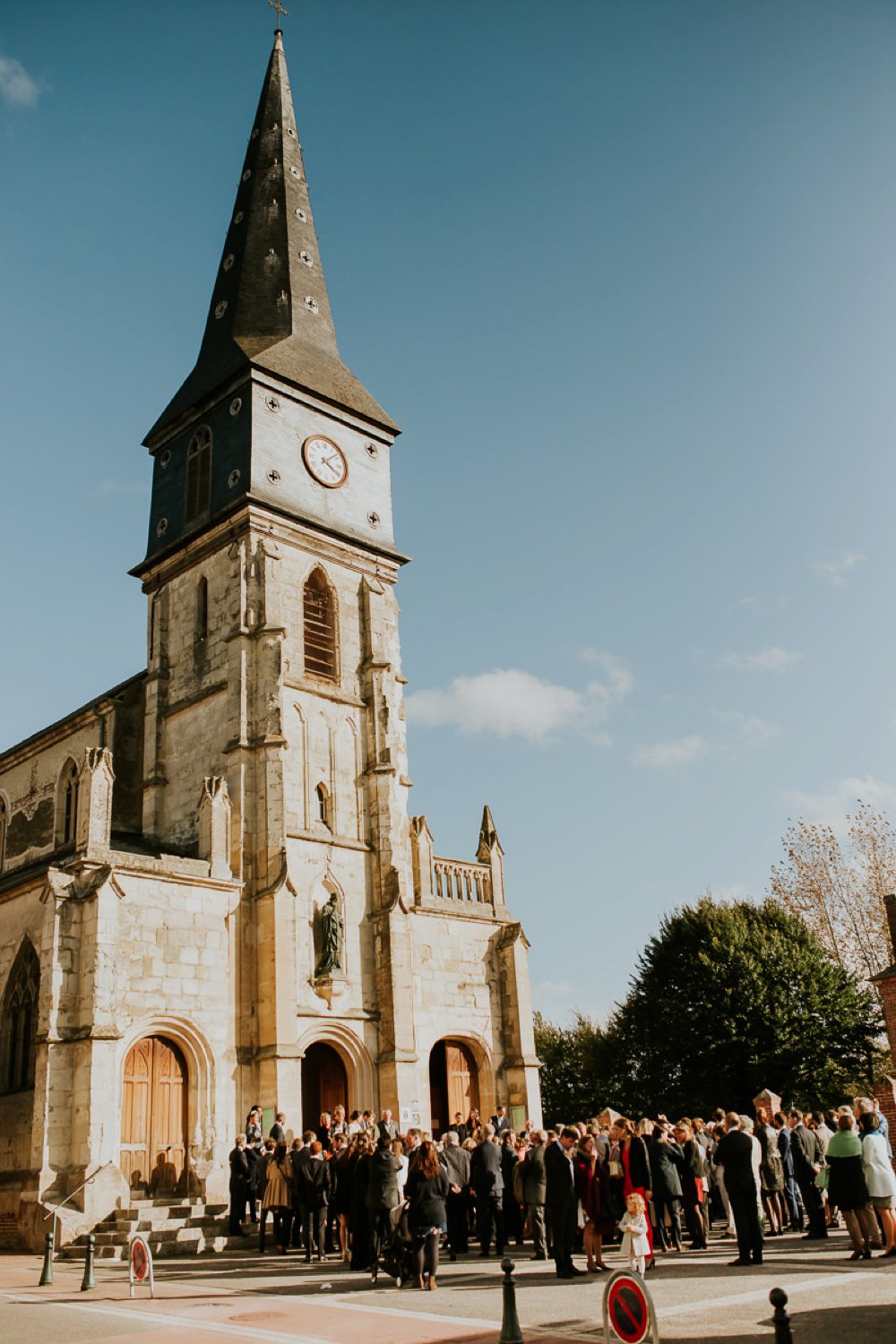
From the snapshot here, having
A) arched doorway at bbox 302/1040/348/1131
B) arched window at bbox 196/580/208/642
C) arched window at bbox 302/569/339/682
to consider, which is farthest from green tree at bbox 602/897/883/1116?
arched window at bbox 196/580/208/642

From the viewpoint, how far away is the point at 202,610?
94.2 ft

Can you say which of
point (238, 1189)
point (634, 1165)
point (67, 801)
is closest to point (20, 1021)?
point (238, 1189)

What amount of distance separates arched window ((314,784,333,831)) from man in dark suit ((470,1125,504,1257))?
11758 mm

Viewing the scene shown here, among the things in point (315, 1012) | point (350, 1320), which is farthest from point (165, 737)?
point (350, 1320)

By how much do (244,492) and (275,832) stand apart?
8.61m

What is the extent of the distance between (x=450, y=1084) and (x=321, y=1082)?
331cm

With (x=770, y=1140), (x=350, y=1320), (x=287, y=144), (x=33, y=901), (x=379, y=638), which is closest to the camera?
(x=350, y=1320)

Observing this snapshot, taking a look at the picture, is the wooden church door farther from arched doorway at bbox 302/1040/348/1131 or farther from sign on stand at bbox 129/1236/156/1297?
sign on stand at bbox 129/1236/156/1297

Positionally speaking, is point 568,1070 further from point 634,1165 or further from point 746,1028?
point 634,1165

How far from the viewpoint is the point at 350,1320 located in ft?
34.6

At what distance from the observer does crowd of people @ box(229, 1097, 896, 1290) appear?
502 inches

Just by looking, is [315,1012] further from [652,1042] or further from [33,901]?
[652,1042]

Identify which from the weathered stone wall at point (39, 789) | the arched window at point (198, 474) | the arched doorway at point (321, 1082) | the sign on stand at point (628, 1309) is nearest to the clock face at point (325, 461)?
the arched window at point (198, 474)

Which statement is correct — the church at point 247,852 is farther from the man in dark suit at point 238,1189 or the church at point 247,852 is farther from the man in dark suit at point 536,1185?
the man in dark suit at point 536,1185
